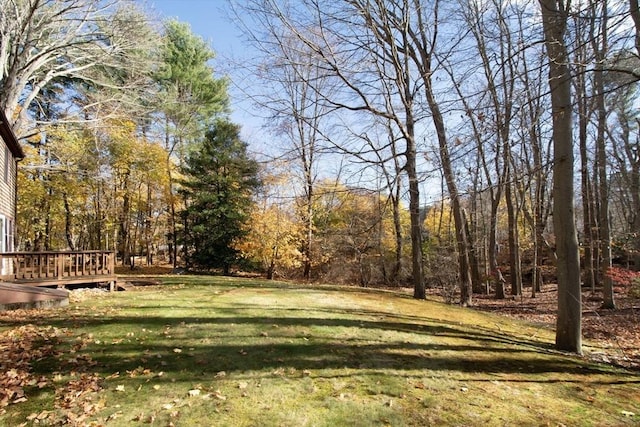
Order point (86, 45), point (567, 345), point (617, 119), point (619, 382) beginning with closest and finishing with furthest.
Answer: point (619, 382), point (567, 345), point (86, 45), point (617, 119)

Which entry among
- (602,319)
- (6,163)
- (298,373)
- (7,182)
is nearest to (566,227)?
(298,373)

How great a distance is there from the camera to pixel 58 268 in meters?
9.15

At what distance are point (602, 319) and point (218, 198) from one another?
17.4 m

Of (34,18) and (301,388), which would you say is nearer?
(301,388)

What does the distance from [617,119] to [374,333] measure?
19.6m

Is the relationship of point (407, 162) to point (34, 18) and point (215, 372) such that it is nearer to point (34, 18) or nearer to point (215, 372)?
point (215, 372)

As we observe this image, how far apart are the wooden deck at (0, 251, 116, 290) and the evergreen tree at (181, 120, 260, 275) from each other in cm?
941

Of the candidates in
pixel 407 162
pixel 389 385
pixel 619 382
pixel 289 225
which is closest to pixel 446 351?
pixel 389 385

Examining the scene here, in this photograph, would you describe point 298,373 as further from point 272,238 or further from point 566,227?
point 272,238

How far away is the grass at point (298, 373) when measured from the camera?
11.2ft

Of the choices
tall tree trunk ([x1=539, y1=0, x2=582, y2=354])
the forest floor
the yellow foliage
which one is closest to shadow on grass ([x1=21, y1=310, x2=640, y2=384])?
tall tree trunk ([x1=539, y1=0, x2=582, y2=354])

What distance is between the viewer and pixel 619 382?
476 centimetres

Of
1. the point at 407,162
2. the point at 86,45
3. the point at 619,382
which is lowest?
the point at 619,382

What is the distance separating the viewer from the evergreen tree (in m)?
19.8
